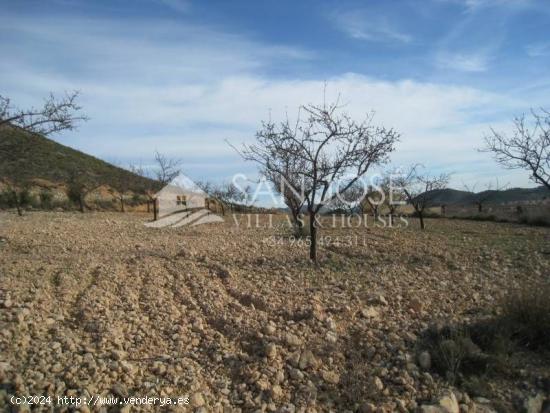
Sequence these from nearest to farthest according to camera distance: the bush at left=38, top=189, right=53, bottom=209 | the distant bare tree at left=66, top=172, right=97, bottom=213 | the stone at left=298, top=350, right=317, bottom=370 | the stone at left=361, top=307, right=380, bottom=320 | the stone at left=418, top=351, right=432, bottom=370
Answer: the stone at left=298, top=350, right=317, bottom=370
the stone at left=418, top=351, right=432, bottom=370
the stone at left=361, top=307, right=380, bottom=320
the bush at left=38, top=189, right=53, bottom=209
the distant bare tree at left=66, top=172, right=97, bottom=213

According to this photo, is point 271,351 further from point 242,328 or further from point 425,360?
point 425,360

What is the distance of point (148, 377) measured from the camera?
13.1 feet

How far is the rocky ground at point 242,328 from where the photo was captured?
3.94 m

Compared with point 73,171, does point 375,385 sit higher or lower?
lower

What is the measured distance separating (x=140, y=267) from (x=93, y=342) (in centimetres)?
274

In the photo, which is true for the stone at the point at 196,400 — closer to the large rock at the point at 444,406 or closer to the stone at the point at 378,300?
the large rock at the point at 444,406

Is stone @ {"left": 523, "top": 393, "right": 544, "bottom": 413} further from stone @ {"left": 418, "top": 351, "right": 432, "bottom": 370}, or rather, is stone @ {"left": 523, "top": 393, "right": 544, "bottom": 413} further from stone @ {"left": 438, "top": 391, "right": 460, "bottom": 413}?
stone @ {"left": 418, "top": 351, "right": 432, "bottom": 370}

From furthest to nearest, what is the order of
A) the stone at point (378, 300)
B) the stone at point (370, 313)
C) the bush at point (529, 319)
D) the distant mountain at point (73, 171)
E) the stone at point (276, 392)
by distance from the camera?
the distant mountain at point (73, 171) → the stone at point (378, 300) → the stone at point (370, 313) → the bush at point (529, 319) → the stone at point (276, 392)

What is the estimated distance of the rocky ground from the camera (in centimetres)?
394

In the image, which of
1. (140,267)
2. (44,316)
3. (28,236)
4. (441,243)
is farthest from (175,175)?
(44,316)

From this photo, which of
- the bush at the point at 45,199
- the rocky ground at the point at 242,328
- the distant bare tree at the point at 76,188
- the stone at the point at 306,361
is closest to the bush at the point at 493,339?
the rocky ground at the point at 242,328

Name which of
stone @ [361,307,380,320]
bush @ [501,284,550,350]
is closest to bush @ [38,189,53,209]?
stone @ [361,307,380,320]

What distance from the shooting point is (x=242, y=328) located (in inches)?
199

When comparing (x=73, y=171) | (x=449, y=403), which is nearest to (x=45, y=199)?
(x=73, y=171)
